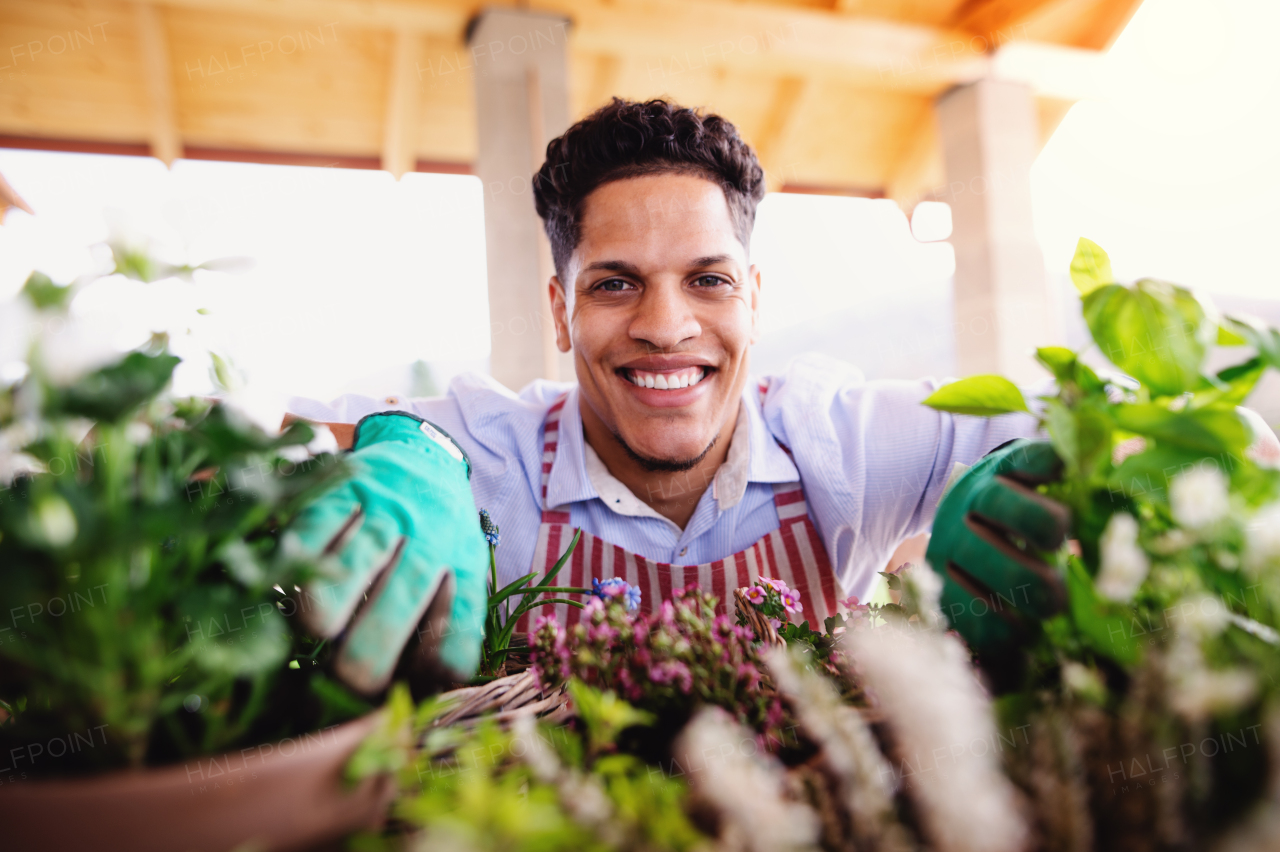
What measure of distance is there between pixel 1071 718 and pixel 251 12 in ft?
11.0

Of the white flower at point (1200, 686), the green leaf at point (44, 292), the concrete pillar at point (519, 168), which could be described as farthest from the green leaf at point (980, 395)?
the concrete pillar at point (519, 168)

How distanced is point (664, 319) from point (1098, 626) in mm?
856

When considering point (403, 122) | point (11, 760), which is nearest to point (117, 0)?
point (403, 122)

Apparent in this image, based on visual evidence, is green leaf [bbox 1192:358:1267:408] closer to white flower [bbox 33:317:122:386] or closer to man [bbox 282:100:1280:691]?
man [bbox 282:100:1280:691]

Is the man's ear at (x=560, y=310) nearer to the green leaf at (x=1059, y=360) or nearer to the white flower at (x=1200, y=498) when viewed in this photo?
the green leaf at (x=1059, y=360)

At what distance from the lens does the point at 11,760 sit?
437 millimetres

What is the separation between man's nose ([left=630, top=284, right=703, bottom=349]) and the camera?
1.19 metres

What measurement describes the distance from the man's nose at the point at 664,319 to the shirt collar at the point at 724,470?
265 millimetres

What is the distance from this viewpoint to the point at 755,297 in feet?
4.99

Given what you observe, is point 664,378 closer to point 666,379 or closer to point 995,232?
point 666,379

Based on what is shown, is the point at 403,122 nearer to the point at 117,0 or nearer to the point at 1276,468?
the point at 117,0

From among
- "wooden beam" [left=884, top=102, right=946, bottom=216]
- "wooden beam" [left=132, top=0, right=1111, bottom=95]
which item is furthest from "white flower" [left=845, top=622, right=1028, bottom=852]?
"wooden beam" [left=884, top=102, right=946, bottom=216]

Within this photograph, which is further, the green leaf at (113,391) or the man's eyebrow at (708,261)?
the man's eyebrow at (708,261)

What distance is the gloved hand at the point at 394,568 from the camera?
1.44ft
